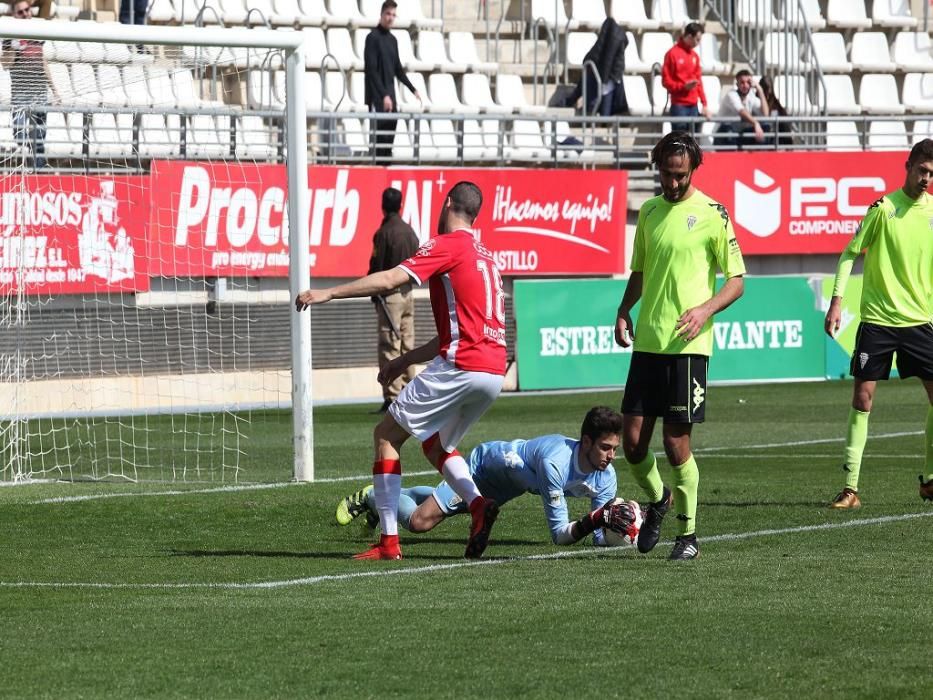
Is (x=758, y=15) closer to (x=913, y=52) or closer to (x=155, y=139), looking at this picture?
(x=913, y=52)

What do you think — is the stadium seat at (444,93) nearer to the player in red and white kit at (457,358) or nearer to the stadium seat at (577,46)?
the stadium seat at (577,46)

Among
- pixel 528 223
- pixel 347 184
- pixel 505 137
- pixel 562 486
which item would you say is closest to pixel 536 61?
pixel 505 137

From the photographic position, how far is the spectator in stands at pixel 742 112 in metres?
25.1

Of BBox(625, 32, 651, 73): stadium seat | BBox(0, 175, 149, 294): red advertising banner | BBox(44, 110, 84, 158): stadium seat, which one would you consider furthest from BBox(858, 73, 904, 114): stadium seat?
BBox(44, 110, 84, 158): stadium seat

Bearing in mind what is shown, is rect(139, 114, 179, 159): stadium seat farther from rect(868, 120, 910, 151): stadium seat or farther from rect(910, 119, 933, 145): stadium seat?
rect(868, 120, 910, 151): stadium seat

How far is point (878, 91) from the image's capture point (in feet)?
99.1

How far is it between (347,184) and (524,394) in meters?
3.31

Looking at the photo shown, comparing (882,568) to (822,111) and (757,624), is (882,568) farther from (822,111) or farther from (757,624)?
(822,111)

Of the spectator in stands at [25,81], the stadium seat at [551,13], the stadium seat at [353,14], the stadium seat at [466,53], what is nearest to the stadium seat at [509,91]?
the stadium seat at [466,53]

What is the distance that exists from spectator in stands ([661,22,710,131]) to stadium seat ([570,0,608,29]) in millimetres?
2932

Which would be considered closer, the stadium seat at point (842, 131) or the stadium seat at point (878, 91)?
the stadium seat at point (842, 131)

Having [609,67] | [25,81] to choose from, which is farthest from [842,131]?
[25,81]

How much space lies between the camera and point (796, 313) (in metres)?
23.6

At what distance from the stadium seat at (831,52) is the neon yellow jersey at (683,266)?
22.4 metres
